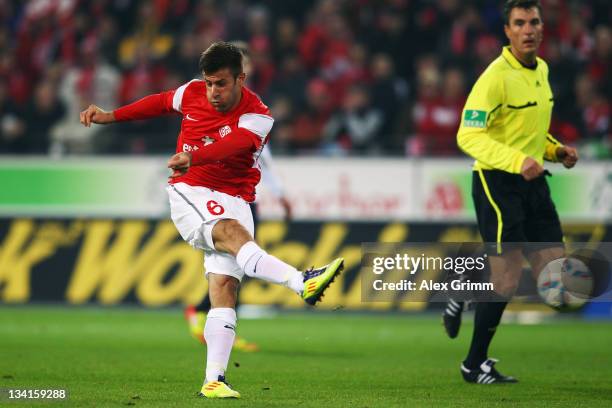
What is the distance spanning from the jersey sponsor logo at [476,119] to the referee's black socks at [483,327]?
4.14 feet

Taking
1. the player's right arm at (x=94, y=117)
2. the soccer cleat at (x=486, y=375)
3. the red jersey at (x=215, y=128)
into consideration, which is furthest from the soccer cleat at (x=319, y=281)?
the soccer cleat at (x=486, y=375)

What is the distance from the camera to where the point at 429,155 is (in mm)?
15641

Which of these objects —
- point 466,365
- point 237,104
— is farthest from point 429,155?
point 237,104

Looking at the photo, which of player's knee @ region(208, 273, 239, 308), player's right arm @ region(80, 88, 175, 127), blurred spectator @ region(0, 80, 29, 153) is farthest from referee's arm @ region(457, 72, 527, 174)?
blurred spectator @ region(0, 80, 29, 153)

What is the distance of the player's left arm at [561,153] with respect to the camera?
8.07 meters

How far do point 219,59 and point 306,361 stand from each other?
3.71 metres

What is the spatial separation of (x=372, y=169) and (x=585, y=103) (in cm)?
A: 319

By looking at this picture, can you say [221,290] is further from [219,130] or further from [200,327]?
[200,327]

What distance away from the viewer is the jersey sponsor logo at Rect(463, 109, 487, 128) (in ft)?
26.0

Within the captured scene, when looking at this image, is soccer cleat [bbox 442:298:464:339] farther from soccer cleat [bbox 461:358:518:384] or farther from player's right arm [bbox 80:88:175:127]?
player's right arm [bbox 80:88:175:127]

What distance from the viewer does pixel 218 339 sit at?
7.15 meters

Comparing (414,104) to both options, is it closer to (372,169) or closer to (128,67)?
(372,169)

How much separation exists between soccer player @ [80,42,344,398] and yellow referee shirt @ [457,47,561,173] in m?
1.50

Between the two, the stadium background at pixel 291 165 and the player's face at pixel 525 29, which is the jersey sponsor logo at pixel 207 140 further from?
the stadium background at pixel 291 165
